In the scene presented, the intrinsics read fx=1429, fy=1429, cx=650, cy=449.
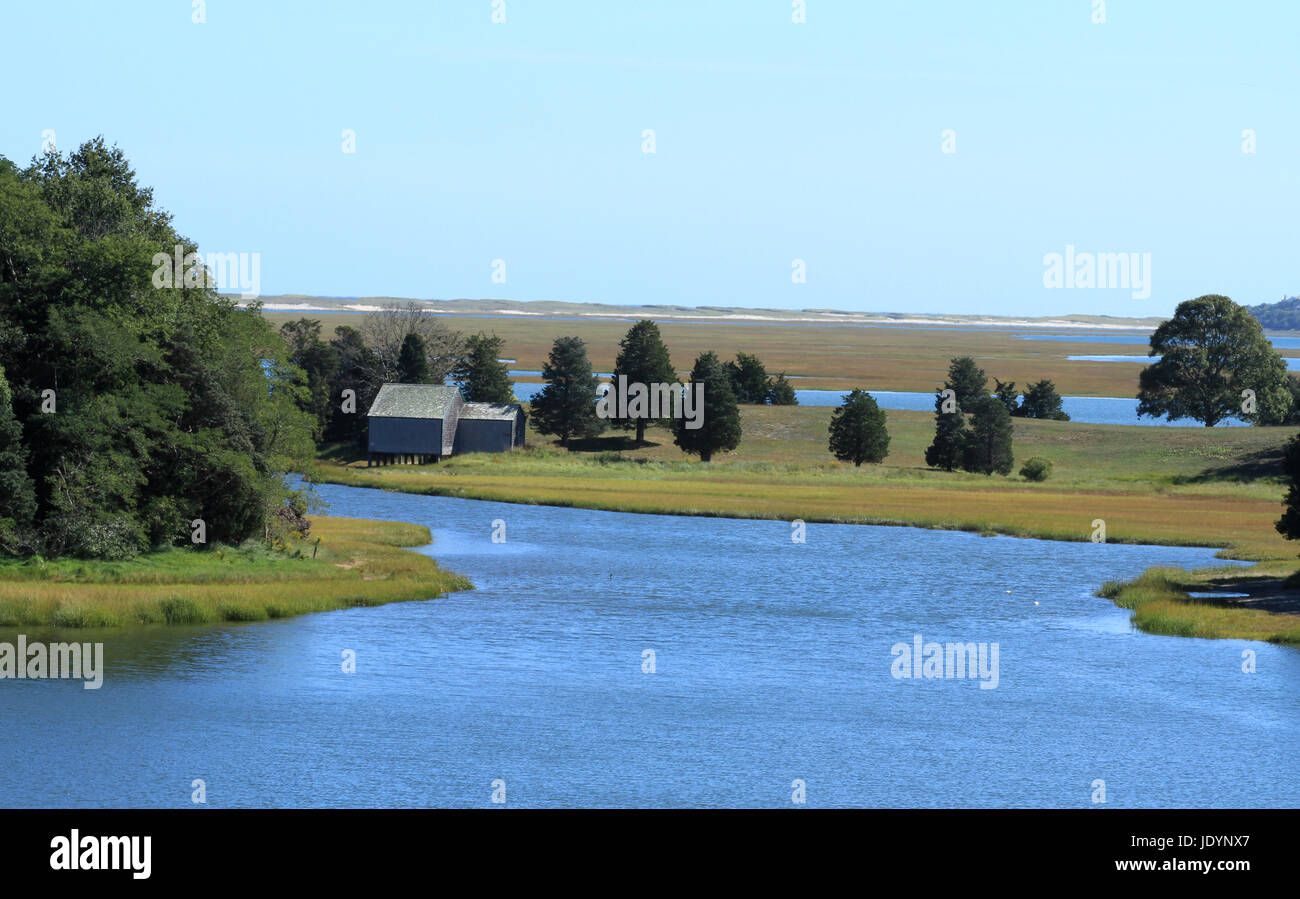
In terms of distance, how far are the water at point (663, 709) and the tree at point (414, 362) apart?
77156mm

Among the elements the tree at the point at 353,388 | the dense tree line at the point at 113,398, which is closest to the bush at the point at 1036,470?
the tree at the point at 353,388

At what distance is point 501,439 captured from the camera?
135 meters

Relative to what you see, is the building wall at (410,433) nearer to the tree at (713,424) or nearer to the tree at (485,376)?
the tree at (485,376)

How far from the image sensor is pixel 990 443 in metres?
126

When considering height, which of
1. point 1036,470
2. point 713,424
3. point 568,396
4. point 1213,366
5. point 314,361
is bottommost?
point 1036,470

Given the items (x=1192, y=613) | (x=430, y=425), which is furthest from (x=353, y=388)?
Result: (x=1192, y=613)

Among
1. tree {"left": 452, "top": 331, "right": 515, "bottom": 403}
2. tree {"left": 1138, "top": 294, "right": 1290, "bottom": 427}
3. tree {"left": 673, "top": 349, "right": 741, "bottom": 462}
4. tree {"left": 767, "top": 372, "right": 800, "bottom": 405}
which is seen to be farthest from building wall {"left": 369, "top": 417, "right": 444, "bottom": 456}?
tree {"left": 1138, "top": 294, "right": 1290, "bottom": 427}

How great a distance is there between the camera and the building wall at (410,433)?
129250 millimetres

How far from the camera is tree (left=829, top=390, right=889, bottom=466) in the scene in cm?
13125

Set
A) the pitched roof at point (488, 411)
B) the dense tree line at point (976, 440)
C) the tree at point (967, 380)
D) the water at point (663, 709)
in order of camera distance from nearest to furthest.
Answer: the water at point (663, 709), the dense tree line at point (976, 440), the pitched roof at point (488, 411), the tree at point (967, 380)

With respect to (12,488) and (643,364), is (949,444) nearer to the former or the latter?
(643,364)

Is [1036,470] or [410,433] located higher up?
[410,433]

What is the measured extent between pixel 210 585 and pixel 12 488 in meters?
8.27
